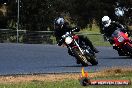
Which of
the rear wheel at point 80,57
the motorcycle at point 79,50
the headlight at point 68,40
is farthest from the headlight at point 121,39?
the headlight at point 68,40

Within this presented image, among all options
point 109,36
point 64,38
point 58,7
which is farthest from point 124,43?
point 58,7

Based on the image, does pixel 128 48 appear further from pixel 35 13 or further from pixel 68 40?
pixel 35 13

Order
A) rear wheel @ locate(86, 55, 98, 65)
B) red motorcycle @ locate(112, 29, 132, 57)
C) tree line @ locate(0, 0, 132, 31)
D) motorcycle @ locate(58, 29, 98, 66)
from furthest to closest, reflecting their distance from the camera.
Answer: tree line @ locate(0, 0, 132, 31)
red motorcycle @ locate(112, 29, 132, 57)
rear wheel @ locate(86, 55, 98, 65)
motorcycle @ locate(58, 29, 98, 66)

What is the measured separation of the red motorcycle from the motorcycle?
1.93 metres

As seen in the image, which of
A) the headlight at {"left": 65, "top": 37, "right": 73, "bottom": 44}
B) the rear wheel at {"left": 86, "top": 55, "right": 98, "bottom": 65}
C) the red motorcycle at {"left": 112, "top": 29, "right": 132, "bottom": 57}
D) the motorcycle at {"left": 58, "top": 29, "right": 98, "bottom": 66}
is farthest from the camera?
the red motorcycle at {"left": 112, "top": 29, "right": 132, "bottom": 57}

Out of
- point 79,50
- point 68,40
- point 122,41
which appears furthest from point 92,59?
point 122,41

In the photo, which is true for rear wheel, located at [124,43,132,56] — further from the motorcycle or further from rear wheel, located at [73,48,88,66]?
rear wheel, located at [73,48,88,66]

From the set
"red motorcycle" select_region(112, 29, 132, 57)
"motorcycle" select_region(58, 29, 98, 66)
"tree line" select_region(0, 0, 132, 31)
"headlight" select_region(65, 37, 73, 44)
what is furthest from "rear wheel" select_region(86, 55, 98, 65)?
"tree line" select_region(0, 0, 132, 31)

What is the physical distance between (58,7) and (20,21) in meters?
5.48

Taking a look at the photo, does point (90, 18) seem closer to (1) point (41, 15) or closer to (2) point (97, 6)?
(2) point (97, 6)

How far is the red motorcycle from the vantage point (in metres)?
20.1

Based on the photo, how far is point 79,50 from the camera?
1847cm

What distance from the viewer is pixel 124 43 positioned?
65.9 feet

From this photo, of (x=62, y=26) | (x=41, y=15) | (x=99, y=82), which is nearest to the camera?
(x=99, y=82)
